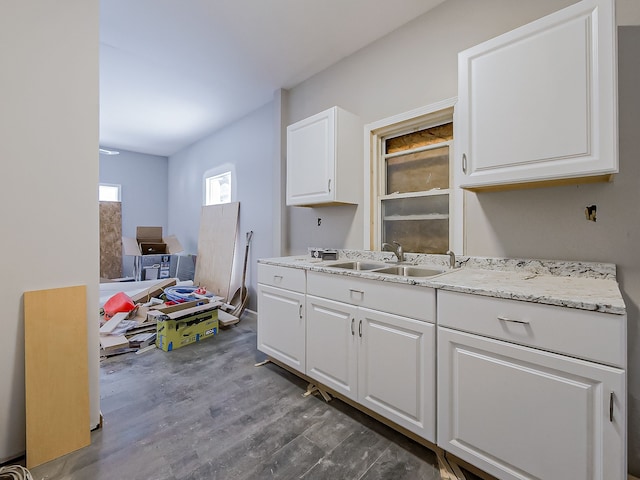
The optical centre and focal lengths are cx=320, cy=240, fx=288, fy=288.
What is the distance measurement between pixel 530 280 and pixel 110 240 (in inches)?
251

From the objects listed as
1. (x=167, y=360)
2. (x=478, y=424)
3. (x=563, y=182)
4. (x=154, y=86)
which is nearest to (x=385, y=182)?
(x=563, y=182)

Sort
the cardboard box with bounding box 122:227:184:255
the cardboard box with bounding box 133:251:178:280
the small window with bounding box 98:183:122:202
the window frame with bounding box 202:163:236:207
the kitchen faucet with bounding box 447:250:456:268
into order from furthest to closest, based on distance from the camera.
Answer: the small window with bounding box 98:183:122:202, the cardboard box with bounding box 122:227:184:255, the cardboard box with bounding box 133:251:178:280, the window frame with bounding box 202:163:236:207, the kitchen faucet with bounding box 447:250:456:268

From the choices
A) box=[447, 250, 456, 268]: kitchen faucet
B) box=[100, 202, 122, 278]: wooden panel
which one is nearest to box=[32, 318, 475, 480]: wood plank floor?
box=[447, 250, 456, 268]: kitchen faucet

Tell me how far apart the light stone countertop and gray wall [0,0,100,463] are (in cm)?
141

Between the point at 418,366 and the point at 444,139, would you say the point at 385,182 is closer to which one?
the point at 444,139

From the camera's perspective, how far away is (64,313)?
1564mm

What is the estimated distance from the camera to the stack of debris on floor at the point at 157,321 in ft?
9.30

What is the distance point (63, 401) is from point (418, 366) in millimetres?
1896

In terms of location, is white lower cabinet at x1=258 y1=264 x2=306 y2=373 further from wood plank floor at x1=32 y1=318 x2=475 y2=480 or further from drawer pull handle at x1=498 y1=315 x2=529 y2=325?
drawer pull handle at x1=498 y1=315 x2=529 y2=325

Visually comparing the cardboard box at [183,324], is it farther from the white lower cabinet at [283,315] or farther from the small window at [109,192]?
the small window at [109,192]

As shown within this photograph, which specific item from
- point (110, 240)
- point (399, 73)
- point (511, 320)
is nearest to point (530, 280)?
point (511, 320)

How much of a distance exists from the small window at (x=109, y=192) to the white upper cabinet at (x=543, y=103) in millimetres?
6407

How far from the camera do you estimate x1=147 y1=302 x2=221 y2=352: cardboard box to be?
2.84 m

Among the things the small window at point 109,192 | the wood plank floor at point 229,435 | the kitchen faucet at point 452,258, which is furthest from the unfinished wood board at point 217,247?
the kitchen faucet at point 452,258
